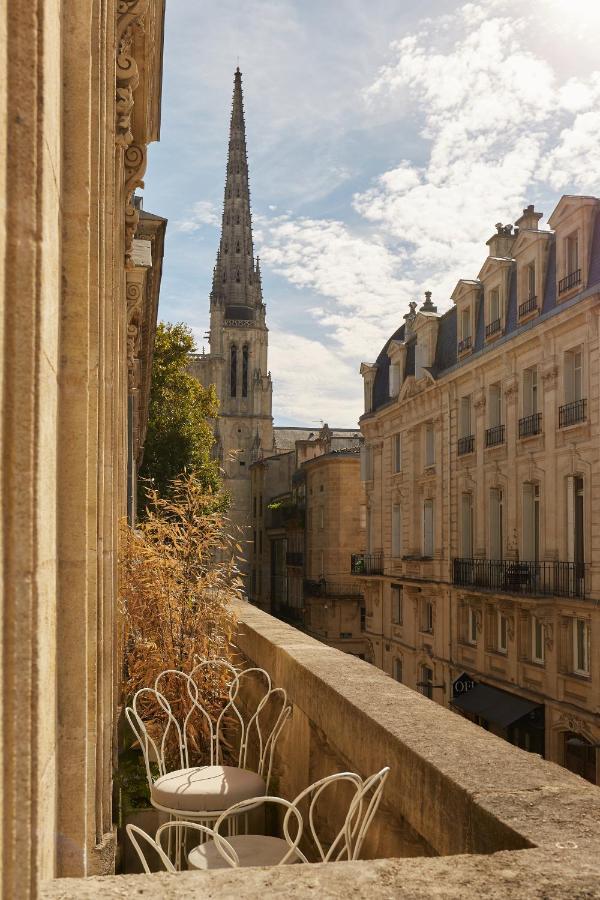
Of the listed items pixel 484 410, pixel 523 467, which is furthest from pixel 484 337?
pixel 523 467

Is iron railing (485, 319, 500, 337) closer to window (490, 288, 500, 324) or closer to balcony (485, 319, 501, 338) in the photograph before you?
balcony (485, 319, 501, 338)

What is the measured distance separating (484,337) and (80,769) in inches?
905

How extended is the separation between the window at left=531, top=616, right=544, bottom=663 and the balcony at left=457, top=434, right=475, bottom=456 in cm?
559

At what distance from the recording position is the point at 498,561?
22812mm

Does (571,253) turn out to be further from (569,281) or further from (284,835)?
(284,835)

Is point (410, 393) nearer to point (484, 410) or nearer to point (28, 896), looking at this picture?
point (484, 410)

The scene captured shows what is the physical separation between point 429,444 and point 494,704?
969 cm

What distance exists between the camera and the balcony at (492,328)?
23.4m

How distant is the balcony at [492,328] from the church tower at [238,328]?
6514cm

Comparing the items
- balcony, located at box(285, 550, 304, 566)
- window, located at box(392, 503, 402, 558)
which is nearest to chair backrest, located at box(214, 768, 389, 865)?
window, located at box(392, 503, 402, 558)

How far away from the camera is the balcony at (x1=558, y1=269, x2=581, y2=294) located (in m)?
19.3

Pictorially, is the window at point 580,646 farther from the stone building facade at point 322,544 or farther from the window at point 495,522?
the stone building facade at point 322,544

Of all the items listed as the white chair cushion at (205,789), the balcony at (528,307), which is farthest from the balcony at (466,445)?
the white chair cushion at (205,789)

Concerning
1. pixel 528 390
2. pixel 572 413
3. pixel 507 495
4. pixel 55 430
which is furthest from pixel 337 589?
pixel 55 430
